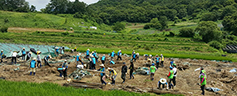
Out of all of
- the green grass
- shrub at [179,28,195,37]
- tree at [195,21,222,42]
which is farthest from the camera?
shrub at [179,28,195,37]

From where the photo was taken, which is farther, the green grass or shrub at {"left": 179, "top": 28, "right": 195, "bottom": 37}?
A: shrub at {"left": 179, "top": 28, "right": 195, "bottom": 37}

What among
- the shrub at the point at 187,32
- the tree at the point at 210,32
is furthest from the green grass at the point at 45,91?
the shrub at the point at 187,32

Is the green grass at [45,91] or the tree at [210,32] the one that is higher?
the tree at [210,32]

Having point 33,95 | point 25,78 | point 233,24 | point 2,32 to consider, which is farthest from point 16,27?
point 233,24

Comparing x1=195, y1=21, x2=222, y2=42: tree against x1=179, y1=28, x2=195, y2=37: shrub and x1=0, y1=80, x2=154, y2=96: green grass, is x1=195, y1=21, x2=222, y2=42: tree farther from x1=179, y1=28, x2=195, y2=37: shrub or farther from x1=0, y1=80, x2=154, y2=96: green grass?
x1=0, y1=80, x2=154, y2=96: green grass

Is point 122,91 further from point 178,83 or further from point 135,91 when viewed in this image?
point 178,83

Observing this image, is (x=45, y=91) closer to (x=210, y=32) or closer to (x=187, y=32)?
(x=210, y=32)

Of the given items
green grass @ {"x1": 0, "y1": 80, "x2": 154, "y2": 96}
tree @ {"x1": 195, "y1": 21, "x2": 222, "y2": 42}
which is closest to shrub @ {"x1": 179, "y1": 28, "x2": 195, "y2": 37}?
tree @ {"x1": 195, "y1": 21, "x2": 222, "y2": 42}

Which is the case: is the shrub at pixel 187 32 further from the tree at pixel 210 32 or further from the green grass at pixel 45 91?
the green grass at pixel 45 91

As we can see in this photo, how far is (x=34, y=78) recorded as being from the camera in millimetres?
15516

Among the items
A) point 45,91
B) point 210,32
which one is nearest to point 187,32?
point 210,32

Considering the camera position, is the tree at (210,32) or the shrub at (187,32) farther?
the shrub at (187,32)

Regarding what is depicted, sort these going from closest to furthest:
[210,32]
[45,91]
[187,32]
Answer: [45,91]
[210,32]
[187,32]

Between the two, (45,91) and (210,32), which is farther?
(210,32)
